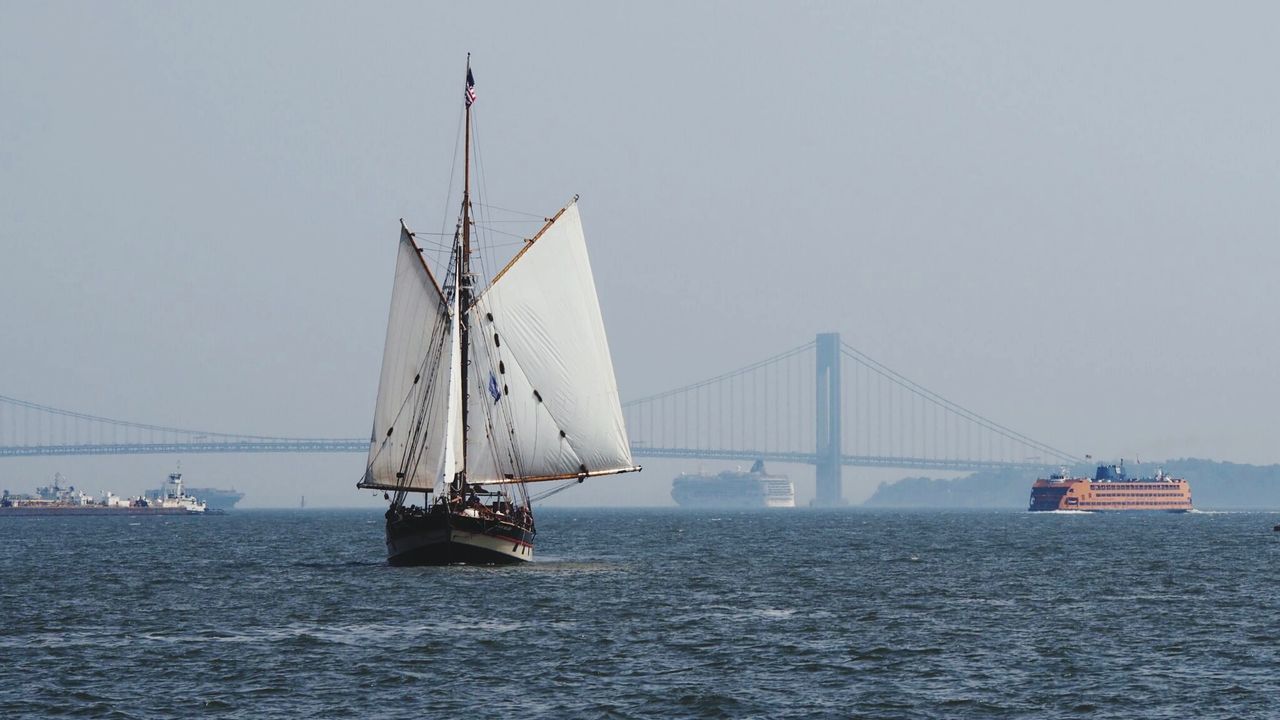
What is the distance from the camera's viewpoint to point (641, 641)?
40969 millimetres

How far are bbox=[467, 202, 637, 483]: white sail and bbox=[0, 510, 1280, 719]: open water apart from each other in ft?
14.0

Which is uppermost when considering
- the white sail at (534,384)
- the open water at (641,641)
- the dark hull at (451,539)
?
the white sail at (534,384)

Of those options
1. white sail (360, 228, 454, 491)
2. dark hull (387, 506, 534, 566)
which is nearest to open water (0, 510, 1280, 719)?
dark hull (387, 506, 534, 566)

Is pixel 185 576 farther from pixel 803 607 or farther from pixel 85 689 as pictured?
pixel 85 689

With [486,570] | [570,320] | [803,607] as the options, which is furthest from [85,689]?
[570,320]

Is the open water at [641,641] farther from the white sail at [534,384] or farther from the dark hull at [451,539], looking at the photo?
the white sail at [534,384]

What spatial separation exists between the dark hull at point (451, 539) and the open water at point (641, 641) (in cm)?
76

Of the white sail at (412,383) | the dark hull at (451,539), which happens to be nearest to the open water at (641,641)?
the dark hull at (451,539)

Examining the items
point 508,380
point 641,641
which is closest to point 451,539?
point 508,380

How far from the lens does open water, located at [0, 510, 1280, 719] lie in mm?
31812

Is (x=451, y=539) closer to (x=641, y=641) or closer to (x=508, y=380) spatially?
(x=508, y=380)

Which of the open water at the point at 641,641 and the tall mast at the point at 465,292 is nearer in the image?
the open water at the point at 641,641

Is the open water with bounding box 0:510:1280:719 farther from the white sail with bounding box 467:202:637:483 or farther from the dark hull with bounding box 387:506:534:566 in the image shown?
the white sail with bounding box 467:202:637:483

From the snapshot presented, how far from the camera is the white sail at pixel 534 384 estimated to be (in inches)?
2579
